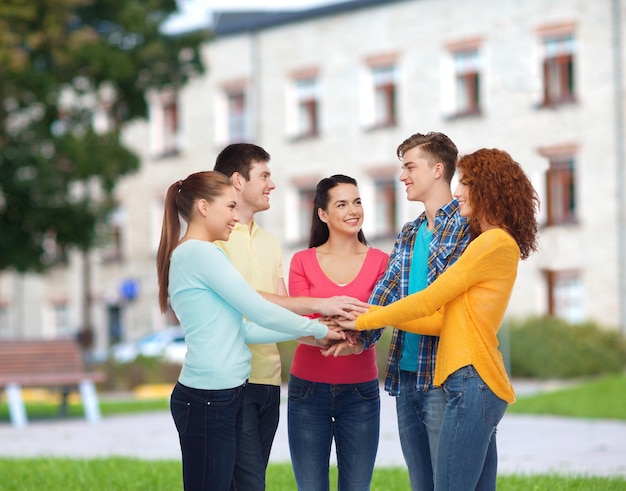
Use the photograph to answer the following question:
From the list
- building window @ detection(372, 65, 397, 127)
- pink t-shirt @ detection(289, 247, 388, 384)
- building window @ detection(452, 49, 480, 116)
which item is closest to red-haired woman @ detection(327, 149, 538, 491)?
pink t-shirt @ detection(289, 247, 388, 384)

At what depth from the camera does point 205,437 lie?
5.35m

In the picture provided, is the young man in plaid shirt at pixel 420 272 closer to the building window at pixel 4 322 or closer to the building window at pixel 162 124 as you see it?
the building window at pixel 162 124

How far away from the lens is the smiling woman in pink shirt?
6109 millimetres

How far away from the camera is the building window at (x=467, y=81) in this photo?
114ft

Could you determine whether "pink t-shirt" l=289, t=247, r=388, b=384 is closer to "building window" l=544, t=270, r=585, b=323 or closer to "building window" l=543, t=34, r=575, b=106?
"building window" l=544, t=270, r=585, b=323

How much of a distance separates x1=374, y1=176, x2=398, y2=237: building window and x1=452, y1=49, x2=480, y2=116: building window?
10.5 ft

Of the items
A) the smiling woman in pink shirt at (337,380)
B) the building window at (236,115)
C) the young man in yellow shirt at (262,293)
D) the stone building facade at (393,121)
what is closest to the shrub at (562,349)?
the stone building facade at (393,121)

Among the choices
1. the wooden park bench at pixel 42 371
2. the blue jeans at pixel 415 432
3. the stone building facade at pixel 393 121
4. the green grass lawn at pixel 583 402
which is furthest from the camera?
the stone building facade at pixel 393 121

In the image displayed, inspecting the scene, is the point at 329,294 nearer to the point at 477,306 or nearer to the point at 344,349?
the point at 344,349

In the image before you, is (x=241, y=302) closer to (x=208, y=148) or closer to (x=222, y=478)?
(x=222, y=478)

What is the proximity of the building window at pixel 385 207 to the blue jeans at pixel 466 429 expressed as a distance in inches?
1224

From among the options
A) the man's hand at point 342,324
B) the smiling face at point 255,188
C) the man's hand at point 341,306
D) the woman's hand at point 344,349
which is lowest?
the woman's hand at point 344,349

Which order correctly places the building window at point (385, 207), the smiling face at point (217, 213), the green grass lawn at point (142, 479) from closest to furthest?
1. the smiling face at point (217, 213)
2. the green grass lawn at point (142, 479)
3. the building window at point (385, 207)

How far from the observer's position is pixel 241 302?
5.34m
